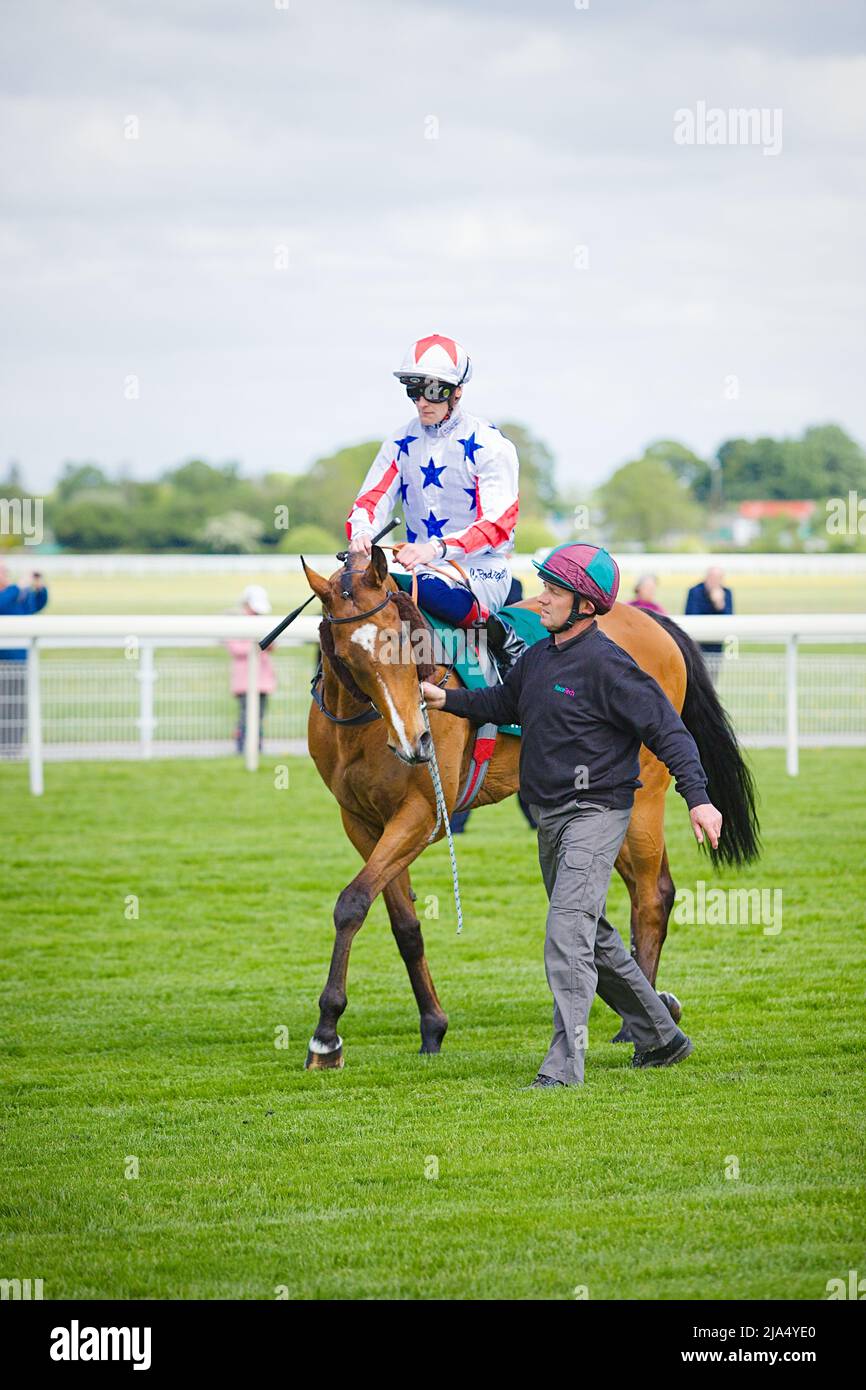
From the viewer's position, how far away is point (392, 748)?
514 centimetres

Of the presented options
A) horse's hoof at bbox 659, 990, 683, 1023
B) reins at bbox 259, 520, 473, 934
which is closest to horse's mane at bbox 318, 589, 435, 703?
reins at bbox 259, 520, 473, 934

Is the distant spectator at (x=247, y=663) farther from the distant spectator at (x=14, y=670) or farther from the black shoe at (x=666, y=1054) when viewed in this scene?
the black shoe at (x=666, y=1054)

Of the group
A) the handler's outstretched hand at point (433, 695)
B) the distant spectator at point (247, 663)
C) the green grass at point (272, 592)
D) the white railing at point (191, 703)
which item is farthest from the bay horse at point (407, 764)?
the green grass at point (272, 592)

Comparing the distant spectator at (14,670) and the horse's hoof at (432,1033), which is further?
the distant spectator at (14,670)

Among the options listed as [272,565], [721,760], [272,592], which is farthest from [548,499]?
[721,760]

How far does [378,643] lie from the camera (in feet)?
16.8

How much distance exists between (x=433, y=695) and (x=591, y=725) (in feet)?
1.97

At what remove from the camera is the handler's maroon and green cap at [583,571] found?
493 centimetres

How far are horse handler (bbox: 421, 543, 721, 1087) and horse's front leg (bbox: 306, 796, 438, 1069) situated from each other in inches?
18.8

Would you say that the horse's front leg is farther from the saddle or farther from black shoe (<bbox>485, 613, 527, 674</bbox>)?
black shoe (<bbox>485, 613, 527, 674</bbox>)

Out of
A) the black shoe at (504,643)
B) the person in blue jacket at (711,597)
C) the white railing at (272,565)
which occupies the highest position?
the black shoe at (504,643)

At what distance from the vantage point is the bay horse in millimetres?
5137

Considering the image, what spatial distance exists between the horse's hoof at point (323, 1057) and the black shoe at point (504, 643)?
1481 millimetres

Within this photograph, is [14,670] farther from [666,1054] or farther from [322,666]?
[666,1054]
